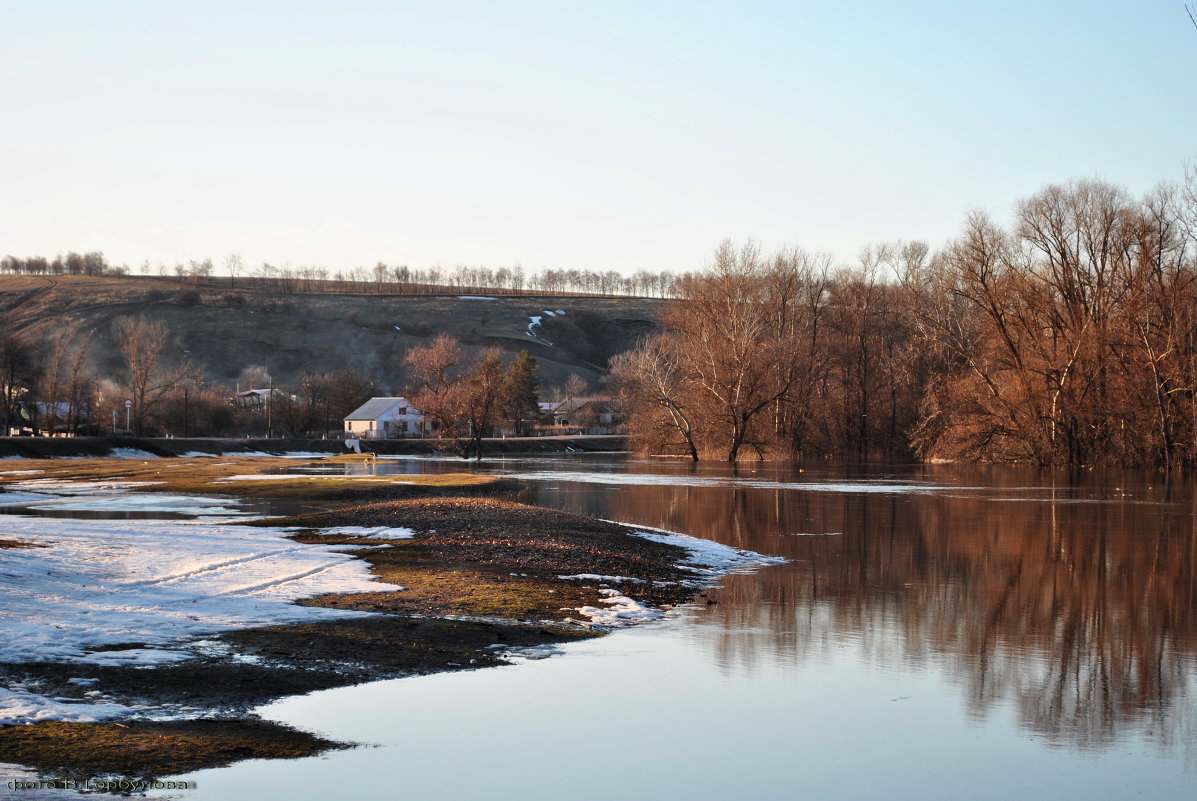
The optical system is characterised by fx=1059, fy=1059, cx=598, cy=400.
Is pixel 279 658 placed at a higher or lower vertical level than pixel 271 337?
lower

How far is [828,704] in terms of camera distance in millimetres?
11203

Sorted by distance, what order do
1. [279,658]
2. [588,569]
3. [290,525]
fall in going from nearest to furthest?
[279,658] < [588,569] < [290,525]

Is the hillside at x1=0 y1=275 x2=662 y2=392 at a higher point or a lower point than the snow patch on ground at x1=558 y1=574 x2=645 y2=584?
higher

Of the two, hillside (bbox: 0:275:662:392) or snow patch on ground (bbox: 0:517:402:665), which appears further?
hillside (bbox: 0:275:662:392)

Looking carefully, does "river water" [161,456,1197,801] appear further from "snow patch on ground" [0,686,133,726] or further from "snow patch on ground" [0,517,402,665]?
"snow patch on ground" [0,517,402,665]

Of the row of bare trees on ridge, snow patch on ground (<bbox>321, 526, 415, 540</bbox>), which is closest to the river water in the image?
snow patch on ground (<bbox>321, 526, 415, 540</bbox>)

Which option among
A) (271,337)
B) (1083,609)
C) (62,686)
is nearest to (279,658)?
(62,686)

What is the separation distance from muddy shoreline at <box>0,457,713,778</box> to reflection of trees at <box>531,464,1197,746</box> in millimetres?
2316

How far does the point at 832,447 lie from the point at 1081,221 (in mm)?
25612

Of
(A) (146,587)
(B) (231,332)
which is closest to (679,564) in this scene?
(A) (146,587)

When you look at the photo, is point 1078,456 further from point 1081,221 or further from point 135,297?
point 135,297

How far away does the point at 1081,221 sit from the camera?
224 ft

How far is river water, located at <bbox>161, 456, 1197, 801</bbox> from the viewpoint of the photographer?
8664 millimetres

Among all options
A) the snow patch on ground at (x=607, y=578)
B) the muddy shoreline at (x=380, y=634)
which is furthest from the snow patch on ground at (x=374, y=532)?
the snow patch on ground at (x=607, y=578)
